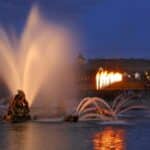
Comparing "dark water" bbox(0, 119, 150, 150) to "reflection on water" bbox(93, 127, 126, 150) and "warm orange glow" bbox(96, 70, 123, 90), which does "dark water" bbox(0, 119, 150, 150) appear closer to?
"reflection on water" bbox(93, 127, 126, 150)

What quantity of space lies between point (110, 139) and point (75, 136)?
6.32 ft

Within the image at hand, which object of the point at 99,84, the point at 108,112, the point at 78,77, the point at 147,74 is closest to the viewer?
the point at 108,112

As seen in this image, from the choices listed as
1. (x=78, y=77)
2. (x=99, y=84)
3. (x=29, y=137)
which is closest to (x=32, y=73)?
(x=29, y=137)

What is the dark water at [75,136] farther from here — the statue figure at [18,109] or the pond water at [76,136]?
the statue figure at [18,109]

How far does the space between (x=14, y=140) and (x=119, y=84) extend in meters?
99.8

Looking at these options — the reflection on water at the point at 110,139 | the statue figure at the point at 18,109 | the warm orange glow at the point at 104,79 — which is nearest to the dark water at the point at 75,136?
the reflection on water at the point at 110,139

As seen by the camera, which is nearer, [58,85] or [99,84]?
[58,85]

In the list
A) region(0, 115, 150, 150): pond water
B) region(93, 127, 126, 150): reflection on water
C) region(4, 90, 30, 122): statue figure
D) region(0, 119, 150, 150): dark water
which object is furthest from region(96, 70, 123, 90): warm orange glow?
region(93, 127, 126, 150): reflection on water

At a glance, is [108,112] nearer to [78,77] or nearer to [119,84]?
[78,77]

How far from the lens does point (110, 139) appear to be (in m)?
24.3

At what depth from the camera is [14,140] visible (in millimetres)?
24250

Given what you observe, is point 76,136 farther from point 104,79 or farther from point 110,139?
point 104,79

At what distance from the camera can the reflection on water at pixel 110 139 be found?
21825 millimetres

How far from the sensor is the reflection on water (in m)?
21.8
